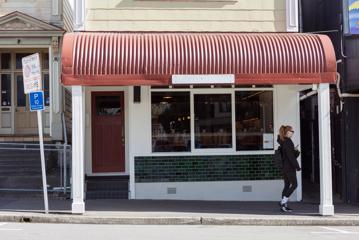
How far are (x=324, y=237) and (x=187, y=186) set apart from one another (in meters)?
5.27

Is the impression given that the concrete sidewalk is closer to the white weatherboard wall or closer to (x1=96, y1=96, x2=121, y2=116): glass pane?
the white weatherboard wall

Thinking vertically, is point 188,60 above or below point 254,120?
above

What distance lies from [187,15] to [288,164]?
4759mm

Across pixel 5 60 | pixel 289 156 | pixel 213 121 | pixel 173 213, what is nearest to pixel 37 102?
pixel 173 213

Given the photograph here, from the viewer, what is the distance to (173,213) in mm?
12469

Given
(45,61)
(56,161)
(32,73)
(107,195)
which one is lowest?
(107,195)

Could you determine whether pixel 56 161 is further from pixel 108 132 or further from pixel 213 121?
pixel 213 121

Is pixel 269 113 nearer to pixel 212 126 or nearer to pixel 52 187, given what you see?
pixel 212 126

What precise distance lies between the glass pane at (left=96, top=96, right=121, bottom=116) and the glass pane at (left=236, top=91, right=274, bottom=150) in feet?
10.8

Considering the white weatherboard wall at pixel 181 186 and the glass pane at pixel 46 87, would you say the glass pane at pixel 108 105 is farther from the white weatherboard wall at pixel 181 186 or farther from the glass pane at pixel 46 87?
the glass pane at pixel 46 87

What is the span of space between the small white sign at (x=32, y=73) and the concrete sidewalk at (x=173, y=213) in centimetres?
271

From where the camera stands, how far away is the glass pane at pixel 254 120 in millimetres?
15312

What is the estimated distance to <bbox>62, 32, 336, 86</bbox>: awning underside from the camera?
12.5 metres

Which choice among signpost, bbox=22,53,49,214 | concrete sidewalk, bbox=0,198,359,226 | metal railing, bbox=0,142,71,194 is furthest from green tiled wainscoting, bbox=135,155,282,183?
signpost, bbox=22,53,49,214
